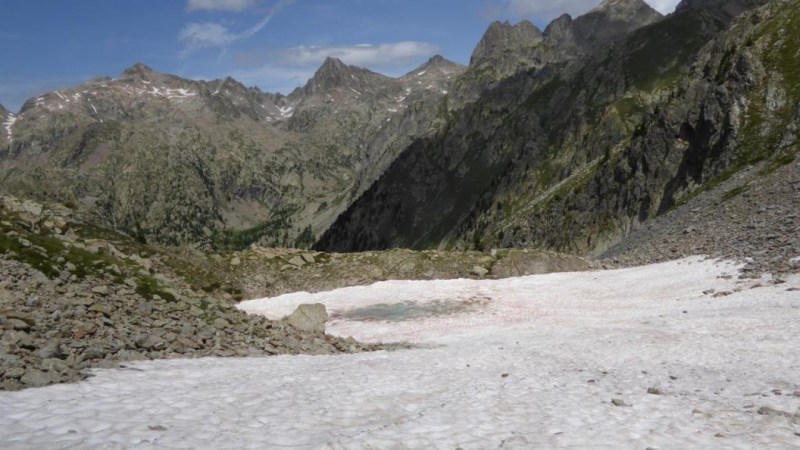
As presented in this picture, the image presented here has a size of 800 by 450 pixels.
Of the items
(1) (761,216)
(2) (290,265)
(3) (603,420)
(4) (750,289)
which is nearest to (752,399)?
(3) (603,420)

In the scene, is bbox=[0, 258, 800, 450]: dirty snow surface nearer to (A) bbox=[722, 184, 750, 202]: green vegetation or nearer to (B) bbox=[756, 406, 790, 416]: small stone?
(B) bbox=[756, 406, 790, 416]: small stone

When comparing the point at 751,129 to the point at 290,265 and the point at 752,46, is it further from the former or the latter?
the point at 290,265

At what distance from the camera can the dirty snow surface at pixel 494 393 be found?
1262 cm

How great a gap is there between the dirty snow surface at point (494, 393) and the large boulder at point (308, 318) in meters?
5.15

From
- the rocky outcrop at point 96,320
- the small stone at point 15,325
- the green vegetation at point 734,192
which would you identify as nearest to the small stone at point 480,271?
the rocky outcrop at point 96,320

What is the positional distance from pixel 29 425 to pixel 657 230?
64.8m

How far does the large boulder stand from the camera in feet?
105

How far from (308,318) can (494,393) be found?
1879cm

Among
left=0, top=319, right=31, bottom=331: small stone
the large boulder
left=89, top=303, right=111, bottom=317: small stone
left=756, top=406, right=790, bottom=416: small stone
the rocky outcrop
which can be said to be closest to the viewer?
left=756, top=406, right=790, bottom=416: small stone

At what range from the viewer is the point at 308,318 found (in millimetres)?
34125

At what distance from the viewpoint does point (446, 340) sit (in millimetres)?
30641

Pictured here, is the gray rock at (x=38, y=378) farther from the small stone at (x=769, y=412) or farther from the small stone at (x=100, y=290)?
the small stone at (x=769, y=412)

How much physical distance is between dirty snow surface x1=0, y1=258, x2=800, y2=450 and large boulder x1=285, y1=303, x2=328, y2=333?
515cm

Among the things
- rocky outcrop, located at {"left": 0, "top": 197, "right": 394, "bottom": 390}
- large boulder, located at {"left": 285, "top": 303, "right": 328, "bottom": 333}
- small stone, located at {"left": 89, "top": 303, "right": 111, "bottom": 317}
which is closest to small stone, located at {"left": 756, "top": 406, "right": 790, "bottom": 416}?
rocky outcrop, located at {"left": 0, "top": 197, "right": 394, "bottom": 390}
